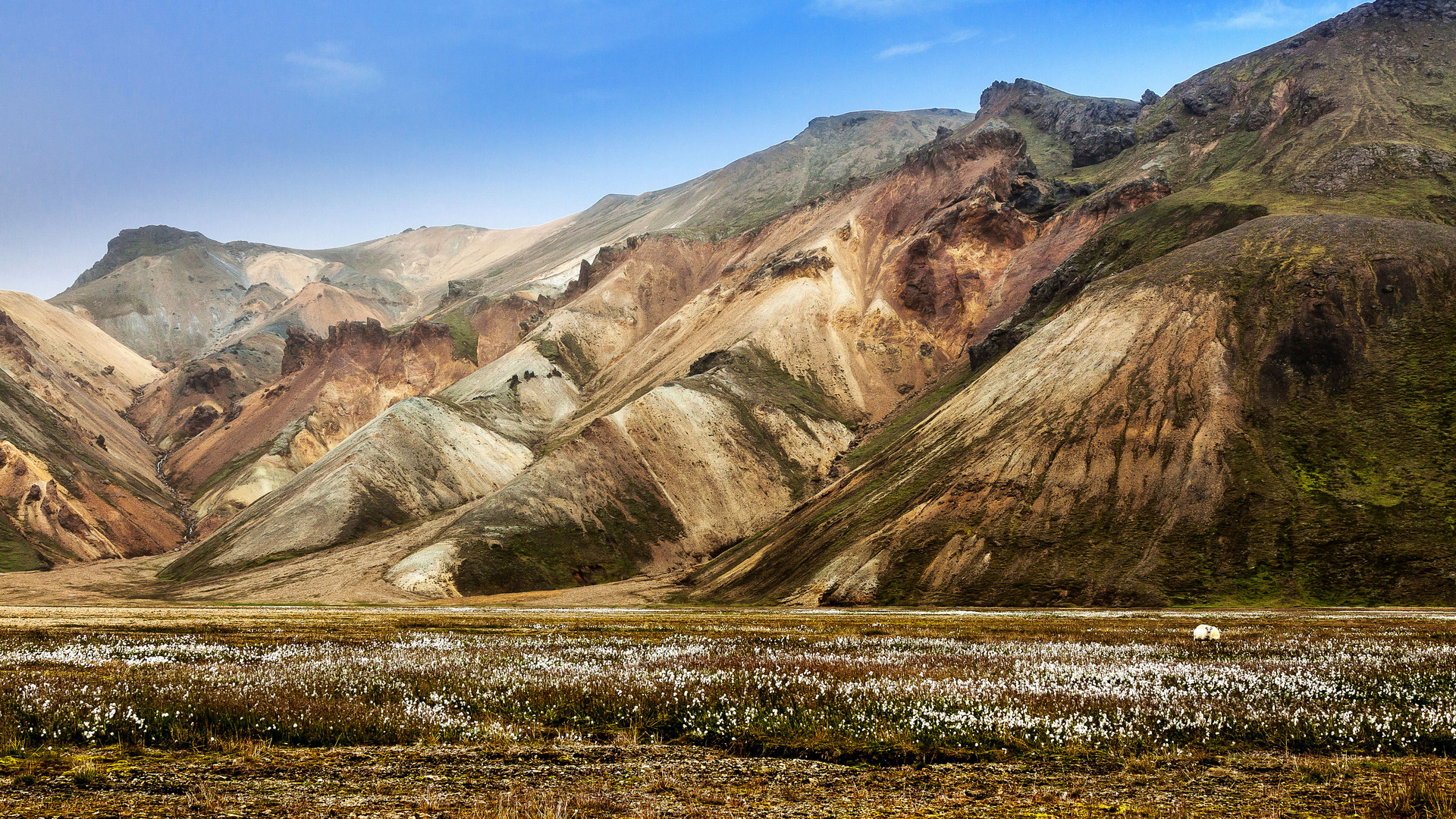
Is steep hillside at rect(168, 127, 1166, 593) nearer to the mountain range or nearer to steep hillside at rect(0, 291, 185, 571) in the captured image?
the mountain range

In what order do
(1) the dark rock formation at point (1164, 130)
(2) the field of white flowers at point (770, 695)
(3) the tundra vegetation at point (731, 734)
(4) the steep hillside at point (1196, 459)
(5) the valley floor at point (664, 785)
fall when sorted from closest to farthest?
(5) the valley floor at point (664, 785)
(3) the tundra vegetation at point (731, 734)
(2) the field of white flowers at point (770, 695)
(4) the steep hillside at point (1196, 459)
(1) the dark rock formation at point (1164, 130)

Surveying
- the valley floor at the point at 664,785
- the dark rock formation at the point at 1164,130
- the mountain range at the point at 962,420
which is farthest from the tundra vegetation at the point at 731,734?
the dark rock formation at the point at 1164,130

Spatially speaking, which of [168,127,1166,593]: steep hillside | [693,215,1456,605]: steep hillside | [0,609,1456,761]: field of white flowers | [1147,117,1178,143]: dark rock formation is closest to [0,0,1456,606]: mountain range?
[693,215,1456,605]: steep hillside

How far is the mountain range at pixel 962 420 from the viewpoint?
73312 mm

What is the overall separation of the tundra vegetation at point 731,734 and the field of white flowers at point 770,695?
7 cm

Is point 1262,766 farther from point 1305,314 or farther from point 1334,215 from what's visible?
point 1334,215

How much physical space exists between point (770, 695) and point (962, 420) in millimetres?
88161

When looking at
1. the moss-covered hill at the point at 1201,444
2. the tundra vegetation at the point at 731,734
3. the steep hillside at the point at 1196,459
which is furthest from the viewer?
the moss-covered hill at the point at 1201,444

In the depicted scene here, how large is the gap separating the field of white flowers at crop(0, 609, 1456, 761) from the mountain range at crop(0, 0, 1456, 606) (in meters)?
53.5

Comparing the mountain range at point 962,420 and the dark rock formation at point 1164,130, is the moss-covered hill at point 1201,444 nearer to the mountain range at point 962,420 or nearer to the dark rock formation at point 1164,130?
the mountain range at point 962,420

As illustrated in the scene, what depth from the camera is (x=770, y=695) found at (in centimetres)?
1416

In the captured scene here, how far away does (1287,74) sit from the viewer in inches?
6654

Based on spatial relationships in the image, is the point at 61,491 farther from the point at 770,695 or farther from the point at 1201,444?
the point at 1201,444

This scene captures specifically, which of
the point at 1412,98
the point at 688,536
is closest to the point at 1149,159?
the point at 1412,98
